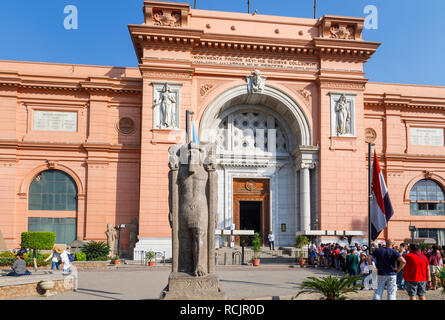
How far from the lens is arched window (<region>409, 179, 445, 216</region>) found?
30578 millimetres

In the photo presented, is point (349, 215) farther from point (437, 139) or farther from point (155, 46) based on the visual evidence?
point (155, 46)

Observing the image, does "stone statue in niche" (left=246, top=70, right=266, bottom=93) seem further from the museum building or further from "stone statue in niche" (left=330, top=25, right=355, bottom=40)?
"stone statue in niche" (left=330, top=25, right=355, bottom=40)

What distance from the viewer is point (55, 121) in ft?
91.8

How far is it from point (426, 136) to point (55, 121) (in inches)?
994

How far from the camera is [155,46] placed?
87.2ft

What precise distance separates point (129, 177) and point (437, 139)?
21609mm

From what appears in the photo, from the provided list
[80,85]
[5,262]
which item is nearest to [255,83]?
[80,85]

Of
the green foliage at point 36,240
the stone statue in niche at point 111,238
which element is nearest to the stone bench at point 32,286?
the green foliage at point 36,240

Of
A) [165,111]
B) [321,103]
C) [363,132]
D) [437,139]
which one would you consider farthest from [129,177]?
[437,139]

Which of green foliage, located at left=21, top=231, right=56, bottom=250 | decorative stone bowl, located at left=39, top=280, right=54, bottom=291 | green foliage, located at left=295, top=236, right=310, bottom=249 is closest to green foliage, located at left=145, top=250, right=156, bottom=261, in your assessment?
green foliage, located at left=21, top=231, right=56, bottom=250

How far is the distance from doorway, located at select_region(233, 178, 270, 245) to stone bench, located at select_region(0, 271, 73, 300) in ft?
54.1

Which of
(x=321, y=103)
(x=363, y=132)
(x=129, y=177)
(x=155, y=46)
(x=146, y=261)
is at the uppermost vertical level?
(x=155, y=46)

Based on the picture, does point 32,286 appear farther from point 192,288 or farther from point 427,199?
point 427,199

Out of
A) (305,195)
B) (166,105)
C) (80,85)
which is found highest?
(80,85)
